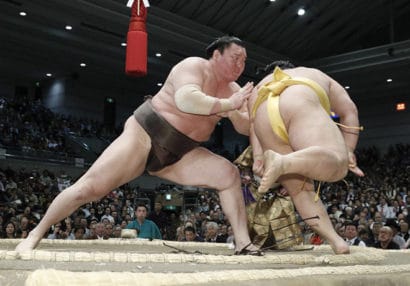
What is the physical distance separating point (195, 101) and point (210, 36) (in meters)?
8.54

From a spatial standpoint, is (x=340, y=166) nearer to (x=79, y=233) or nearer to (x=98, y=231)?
(x=98, y=231)

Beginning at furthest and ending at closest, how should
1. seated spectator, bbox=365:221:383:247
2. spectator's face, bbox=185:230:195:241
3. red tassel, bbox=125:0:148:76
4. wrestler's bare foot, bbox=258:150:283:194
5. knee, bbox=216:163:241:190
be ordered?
spectator's face, bbox=185:230:195:241, seated spectator, bbox=365:221:383:247, red tassel, bbox=125:0:148:76, knee, bbox=216:163:241:190, wrestler's bare foot, bbox=258:150:283:194

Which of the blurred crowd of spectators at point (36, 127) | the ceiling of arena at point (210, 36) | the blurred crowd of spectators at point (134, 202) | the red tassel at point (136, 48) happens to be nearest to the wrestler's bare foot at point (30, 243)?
the red tassel at point (136, 48)

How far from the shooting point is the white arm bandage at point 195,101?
1604 millimetres

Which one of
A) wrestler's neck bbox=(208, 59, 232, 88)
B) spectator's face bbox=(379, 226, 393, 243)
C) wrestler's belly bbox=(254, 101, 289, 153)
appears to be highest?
wrestler's neck bbox=(208, 59, 232, 88)

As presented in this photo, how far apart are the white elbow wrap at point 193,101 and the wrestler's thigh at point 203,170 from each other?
12.1 inches

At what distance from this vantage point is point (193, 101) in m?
1.61

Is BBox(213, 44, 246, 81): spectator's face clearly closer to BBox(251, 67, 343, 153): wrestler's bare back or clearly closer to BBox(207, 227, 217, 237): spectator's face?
BBox(251, 67, 343, 153): wrestler's bare back

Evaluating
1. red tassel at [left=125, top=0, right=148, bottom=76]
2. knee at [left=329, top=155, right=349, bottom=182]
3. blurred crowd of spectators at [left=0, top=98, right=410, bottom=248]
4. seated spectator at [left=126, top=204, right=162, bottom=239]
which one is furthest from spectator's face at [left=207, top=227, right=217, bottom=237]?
knee at [left=329, top=155, right=349, bottom=182]

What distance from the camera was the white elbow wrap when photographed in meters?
1.60

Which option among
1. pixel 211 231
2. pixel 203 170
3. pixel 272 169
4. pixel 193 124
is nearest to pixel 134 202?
pixel 211 231

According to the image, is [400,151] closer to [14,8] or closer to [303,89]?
[14,8]

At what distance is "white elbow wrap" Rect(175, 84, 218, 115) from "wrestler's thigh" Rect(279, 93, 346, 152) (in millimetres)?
234

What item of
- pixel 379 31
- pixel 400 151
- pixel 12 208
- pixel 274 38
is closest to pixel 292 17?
Answer: pixel 274 38
